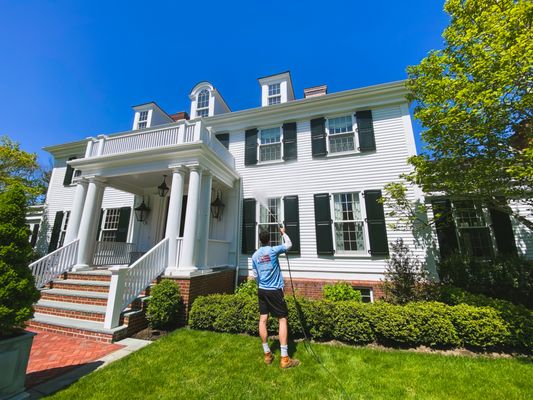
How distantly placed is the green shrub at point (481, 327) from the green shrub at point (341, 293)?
2798 millimetres

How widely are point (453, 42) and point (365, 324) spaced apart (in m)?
6.85

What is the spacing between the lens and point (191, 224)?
6492 millimetres

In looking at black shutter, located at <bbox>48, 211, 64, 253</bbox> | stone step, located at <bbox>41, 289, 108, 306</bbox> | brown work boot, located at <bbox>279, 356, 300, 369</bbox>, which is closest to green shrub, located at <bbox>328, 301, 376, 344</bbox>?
brown work boot, located at <bbox>279, 356, 300, 369</bbox>

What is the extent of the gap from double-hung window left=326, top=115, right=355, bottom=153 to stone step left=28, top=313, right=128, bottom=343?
8591 mm

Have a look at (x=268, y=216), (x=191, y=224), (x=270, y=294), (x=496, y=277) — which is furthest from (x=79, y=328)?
(x=496, y=277)

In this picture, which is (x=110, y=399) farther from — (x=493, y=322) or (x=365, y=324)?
(x=493, y=322)

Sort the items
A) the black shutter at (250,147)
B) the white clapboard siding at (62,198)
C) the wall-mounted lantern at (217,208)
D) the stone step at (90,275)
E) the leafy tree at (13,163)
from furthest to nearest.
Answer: the leafy tree at (13,163) → the white clapboard siding at (62,198) → the black shutter at (250,147) → the wall-mounted lantern at (217,208) → the stone step at (90,275)

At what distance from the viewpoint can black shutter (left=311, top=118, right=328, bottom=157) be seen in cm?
902

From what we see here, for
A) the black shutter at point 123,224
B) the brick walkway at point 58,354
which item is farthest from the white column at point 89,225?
the brick walkway at point 58,354

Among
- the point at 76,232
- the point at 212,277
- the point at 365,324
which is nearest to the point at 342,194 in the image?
the point at 365,324

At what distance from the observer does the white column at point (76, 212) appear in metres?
7.82

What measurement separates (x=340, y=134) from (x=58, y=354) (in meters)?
9.92

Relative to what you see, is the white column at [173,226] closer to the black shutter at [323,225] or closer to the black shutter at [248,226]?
the black shutter at [248,226]

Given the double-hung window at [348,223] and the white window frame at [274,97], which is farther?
the white window frame at [274,97]
